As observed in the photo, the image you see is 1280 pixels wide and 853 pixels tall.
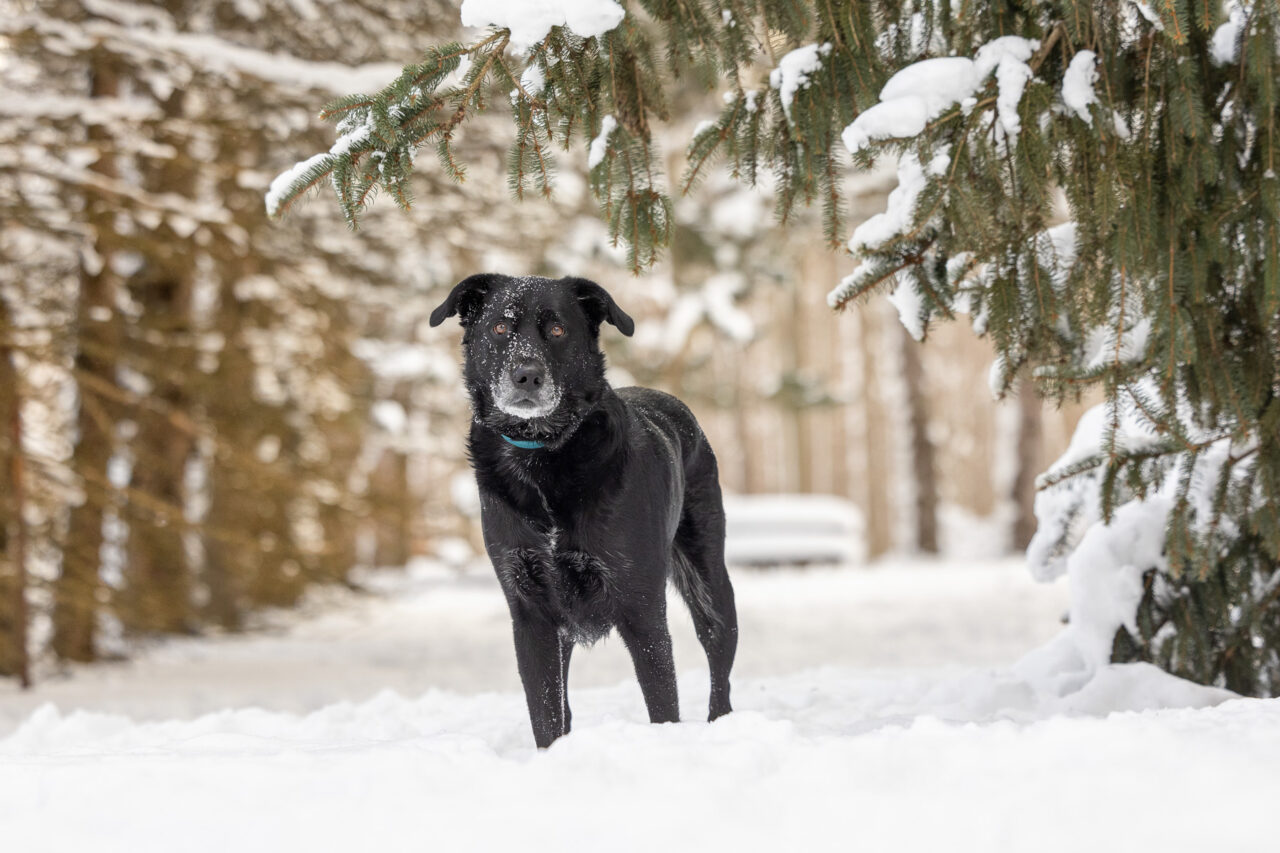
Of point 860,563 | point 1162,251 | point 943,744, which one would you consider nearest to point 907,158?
point 1162,251

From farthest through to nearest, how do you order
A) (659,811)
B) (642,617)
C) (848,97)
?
(848,97) < (642,617) < (659,811)

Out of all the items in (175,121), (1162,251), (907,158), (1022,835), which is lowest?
(1022,835)

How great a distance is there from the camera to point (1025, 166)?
3354 mm

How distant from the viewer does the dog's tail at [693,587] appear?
12.8ft

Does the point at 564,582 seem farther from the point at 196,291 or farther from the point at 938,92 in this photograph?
the point at 196,291

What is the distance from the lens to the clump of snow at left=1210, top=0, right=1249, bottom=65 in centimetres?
361

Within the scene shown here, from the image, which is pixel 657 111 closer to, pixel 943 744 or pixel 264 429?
pixel 943 744

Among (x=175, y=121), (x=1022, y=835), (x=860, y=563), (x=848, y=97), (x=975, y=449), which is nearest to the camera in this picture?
(x=1022, y=835)

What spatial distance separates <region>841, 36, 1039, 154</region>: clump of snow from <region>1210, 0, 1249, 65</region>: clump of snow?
A: 80 centimetres

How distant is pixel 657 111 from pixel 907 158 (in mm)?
940

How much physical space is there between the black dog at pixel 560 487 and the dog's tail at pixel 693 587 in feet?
1.82

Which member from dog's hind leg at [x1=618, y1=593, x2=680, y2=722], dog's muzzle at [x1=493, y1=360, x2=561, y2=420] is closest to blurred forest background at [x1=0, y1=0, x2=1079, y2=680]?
dog's muzzle at [x1=493, y1=360, x2=561, y2=420]

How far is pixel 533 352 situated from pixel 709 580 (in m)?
1.26

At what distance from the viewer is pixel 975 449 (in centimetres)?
4050
